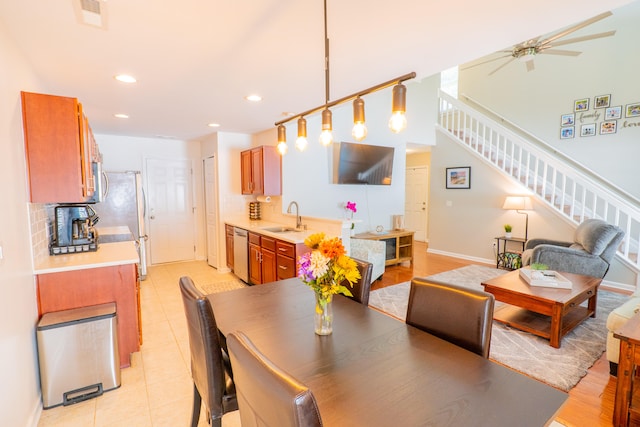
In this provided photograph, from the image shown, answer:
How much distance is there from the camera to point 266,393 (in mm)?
763

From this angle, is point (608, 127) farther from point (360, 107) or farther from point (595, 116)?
point (360, 107)

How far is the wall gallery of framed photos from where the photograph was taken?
4.74m

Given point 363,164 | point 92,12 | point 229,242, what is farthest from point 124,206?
point 363,164

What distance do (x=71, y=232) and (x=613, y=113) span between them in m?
7.35

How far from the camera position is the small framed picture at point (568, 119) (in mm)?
5293

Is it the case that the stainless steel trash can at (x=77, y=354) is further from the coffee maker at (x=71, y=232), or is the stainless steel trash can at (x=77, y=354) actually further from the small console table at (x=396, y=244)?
the small console table at (x=396, y=244)

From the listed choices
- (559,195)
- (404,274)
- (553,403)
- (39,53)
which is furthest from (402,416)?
(559,195)

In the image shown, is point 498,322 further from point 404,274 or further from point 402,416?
point 402,416

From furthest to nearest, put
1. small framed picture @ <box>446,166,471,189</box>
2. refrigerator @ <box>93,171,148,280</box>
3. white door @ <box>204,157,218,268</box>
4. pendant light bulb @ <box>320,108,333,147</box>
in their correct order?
small framed picture @ <box>446,166,471,189</box>
white door @ <box>204,157,218,268</box>
refrigerator @ <box>93,171,148,280</box>
pendant light bulb @ <box>320,108,333,147</box>

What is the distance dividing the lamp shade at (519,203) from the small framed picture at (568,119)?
1585mm

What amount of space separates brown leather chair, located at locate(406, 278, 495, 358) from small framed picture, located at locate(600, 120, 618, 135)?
540 centimetres

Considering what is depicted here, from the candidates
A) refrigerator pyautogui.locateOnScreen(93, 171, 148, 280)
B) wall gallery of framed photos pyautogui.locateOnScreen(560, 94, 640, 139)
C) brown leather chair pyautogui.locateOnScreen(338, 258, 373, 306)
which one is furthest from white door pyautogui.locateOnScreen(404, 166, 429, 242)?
brown leather chair pyautogui.locateOnScreen(338, 258, 373, 306)

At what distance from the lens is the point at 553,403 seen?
97 cm

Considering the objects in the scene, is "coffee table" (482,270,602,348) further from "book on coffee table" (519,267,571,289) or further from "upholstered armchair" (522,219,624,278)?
"upholstered armchair" (522,219,624,278)
